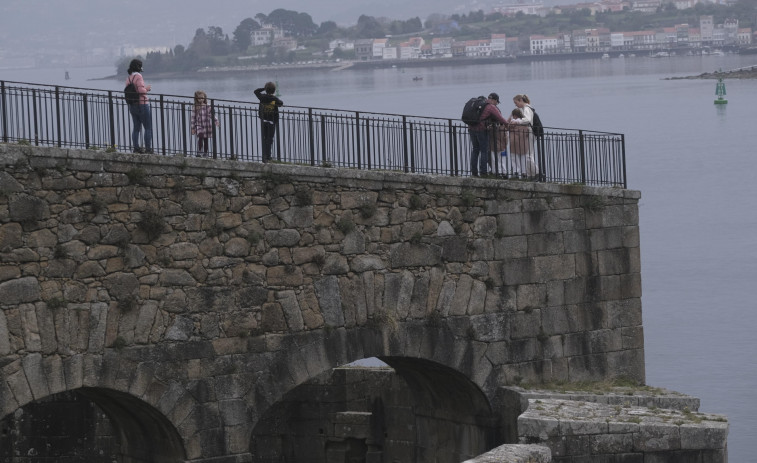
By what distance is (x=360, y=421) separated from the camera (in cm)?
2480

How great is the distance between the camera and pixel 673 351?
4472cm

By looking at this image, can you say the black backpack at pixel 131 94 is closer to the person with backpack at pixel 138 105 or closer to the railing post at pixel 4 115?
the person with backpack at pixel 138 105

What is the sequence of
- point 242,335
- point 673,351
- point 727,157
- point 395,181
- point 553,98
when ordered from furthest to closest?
point 553,98 → point 727,157 → point 673,351 → point 395,181 → point 242,335

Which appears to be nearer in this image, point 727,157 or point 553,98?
point 727,157

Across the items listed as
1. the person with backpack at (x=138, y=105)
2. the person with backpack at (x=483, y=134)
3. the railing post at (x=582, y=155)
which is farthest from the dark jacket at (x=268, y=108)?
the railing post at (x=582, y=155)

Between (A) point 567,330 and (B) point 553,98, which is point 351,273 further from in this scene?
(B) point 553,98

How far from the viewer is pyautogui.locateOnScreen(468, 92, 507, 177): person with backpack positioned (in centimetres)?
2278

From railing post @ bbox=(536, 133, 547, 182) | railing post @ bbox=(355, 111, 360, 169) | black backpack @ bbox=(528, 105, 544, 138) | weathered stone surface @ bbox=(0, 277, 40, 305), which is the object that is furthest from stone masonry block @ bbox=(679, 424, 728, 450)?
weathered stone surface @ bbox=(0, 277, 40, 305)

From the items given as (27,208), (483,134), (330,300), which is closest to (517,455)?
(330,300)

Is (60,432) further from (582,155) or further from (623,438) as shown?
(623,438)

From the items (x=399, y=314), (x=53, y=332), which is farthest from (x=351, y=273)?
(x=53, y=332)

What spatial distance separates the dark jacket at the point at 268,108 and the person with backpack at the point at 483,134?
3.10 metres

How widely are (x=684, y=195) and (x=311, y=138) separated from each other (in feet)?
177

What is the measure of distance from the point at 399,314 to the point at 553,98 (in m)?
102
